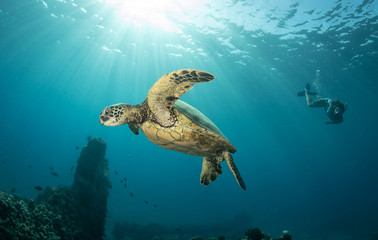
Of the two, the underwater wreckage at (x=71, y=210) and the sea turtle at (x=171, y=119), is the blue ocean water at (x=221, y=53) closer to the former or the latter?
the underwater wreckage at (x=71, y=210)

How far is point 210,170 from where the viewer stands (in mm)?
4586

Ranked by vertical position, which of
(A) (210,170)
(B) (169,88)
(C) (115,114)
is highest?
(B) (169,88)

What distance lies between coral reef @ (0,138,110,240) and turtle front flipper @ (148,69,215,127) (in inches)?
137

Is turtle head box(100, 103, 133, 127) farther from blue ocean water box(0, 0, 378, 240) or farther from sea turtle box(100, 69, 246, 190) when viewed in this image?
blue ocean water box(0, 0, 378, 240)

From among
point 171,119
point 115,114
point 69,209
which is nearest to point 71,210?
point 69,209

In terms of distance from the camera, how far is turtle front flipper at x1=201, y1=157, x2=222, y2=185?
444 centimetres

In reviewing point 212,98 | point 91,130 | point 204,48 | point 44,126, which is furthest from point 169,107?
point 44,126


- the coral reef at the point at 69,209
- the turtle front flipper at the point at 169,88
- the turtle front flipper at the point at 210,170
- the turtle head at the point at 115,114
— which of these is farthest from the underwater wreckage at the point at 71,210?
the turtle front flipper at the point at 169,88

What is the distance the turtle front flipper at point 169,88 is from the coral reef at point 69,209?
3473mm

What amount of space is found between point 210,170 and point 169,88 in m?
2.77

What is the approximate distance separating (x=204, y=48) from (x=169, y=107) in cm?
1946

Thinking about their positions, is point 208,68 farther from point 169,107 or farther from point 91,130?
point 91,130

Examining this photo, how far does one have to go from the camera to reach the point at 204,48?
20438mm

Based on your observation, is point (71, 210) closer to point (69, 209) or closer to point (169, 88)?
point (69, 209)
